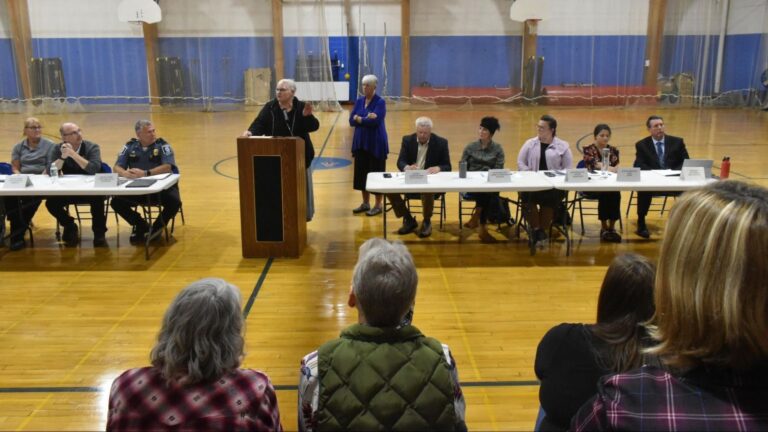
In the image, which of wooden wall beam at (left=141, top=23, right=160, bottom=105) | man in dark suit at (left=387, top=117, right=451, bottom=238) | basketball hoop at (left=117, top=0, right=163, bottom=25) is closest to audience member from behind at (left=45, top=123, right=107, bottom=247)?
man in dark suit at (left=387, top=117, right=451, bottom=238)

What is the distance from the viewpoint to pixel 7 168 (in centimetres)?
663

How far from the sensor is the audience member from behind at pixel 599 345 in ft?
6.99

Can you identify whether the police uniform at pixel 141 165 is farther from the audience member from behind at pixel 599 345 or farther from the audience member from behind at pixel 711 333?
the audience member from behind at pixel 711 333

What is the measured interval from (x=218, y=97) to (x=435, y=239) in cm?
1332

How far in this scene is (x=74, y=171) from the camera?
20.9 feet

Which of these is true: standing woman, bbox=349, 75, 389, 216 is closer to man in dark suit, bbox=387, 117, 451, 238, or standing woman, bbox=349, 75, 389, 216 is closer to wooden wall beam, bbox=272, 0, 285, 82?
man in dark suit, bbox=387, 117, 451, 238

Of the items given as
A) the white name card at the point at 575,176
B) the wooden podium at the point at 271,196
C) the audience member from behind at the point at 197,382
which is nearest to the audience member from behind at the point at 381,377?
the audience member from behind at the point at 197,382

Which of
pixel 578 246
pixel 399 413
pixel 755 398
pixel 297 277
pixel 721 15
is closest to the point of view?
pixel 755 398

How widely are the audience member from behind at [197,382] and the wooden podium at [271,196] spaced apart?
357cm

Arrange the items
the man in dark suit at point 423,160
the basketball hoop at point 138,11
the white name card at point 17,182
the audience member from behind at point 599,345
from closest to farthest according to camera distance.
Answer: the audience member from behind at point 599,345, the white name card at point 17,182, the man in dark suit at point 423,160, the basketball hoop at point 138,11

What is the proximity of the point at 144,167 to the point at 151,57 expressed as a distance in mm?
12863

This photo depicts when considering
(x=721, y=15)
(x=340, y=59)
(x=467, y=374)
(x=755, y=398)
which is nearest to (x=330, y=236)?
(x=467, y=374)

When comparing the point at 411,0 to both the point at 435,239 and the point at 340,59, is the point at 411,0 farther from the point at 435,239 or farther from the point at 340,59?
the point at 435,239

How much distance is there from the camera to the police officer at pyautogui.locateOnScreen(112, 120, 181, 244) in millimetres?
6285
